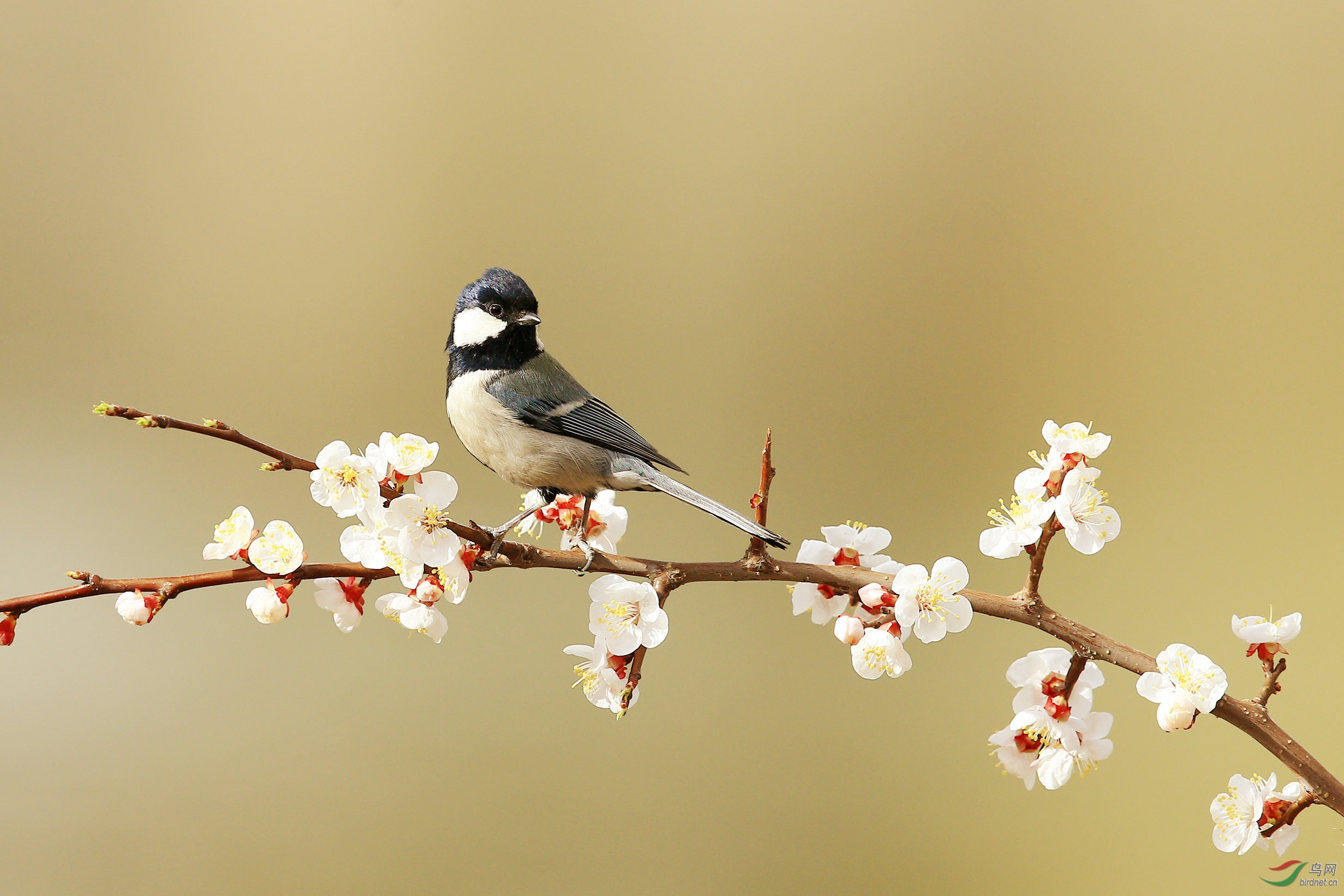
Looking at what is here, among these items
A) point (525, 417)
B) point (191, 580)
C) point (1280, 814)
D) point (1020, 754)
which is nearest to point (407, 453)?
point (191, 580)

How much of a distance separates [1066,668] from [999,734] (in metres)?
0.07

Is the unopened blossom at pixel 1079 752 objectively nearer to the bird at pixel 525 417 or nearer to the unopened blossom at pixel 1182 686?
the unopened blossom at pixel 1182 686

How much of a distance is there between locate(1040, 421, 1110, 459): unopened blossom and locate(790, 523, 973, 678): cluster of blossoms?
93 mm

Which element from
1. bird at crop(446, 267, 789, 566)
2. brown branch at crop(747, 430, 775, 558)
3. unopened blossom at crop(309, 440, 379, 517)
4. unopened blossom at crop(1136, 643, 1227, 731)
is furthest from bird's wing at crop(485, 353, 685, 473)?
unopened blossom at crop(1136, 643, 1227, 731)

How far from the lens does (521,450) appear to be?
2.36 feet

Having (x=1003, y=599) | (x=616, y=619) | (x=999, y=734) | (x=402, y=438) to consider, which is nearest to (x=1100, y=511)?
(x=1003, y=599)

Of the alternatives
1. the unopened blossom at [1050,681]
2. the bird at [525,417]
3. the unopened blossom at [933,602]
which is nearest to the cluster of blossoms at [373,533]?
the bird at [525,417]

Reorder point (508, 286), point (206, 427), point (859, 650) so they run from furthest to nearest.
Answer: point (508, 286)
point (859, 650)
point (206, 427)

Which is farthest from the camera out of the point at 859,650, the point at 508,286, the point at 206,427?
the point at 508,286

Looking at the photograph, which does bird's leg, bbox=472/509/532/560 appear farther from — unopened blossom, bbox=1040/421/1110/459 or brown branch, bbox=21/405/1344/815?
unopened blossom, bbox=1040/421/1110/459

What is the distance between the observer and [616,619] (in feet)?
1.78

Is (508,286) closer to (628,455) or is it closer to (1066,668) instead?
(628,455)

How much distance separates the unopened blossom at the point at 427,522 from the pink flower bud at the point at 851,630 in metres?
0.26

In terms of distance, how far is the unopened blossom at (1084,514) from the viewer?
1.73ft
